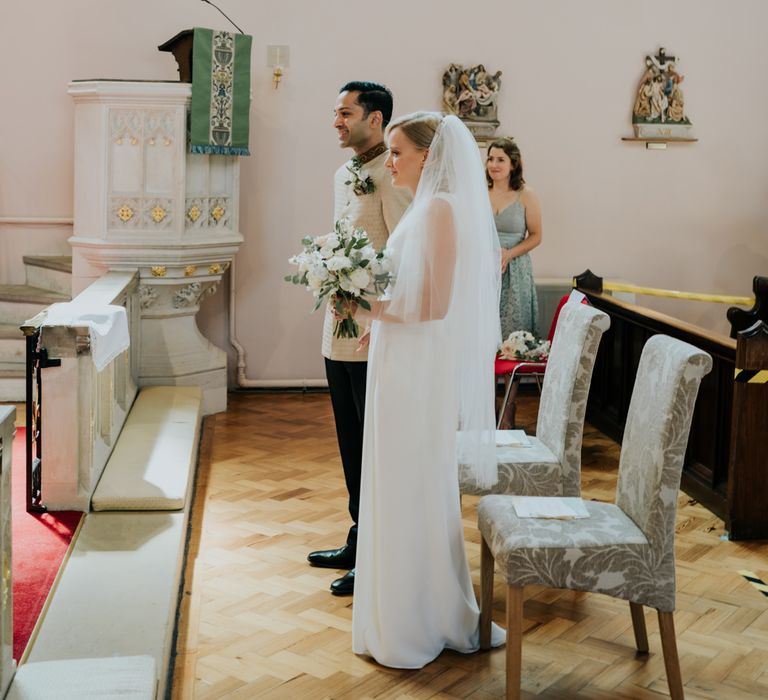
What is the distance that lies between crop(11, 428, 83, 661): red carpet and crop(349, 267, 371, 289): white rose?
4.61 feet

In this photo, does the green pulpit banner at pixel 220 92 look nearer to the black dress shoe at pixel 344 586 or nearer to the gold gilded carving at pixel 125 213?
the gold gilded carving at pixel 125 213

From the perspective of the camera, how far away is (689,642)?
3.53 m

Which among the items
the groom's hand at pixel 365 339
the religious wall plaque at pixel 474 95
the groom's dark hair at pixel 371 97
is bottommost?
the groom's hand at pixel 365 339

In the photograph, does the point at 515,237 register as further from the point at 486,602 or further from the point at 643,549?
the point at 643,549

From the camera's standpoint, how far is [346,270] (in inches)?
125

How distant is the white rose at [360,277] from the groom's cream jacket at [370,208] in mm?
602

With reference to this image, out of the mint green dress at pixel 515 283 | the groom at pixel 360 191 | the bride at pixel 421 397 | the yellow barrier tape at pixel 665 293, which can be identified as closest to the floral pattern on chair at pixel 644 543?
the bride at pixel 421 397

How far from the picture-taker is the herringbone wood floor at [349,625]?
3176mm

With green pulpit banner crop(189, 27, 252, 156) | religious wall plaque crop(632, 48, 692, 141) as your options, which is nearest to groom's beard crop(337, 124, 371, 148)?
green pulpit banner crop(189, 27, 252, 156)

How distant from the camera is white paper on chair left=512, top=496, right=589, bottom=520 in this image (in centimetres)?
320

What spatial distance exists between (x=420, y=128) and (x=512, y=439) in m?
1.35

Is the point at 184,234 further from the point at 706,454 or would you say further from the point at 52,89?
the point at 706,454

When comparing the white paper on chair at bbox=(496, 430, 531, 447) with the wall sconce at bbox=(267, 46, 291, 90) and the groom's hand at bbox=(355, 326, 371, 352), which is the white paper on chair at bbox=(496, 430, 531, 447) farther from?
the wall sconce at bbox=(267, 46, 291, 90)

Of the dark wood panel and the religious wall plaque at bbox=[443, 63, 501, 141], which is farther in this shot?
the religious wall plaque at bbox=[443, 63, 501, 141]
